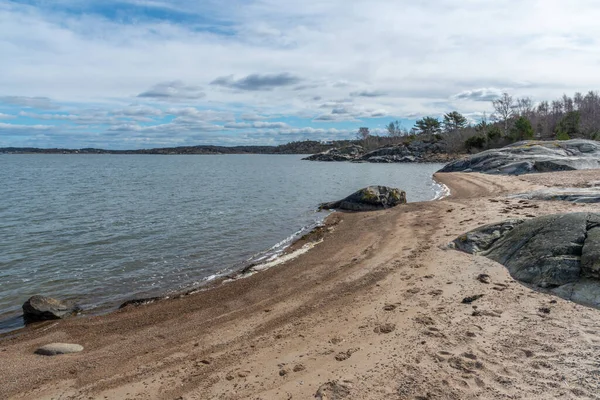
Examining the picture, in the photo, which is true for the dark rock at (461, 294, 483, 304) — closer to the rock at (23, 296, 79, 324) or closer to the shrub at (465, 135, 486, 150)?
the rock at (23, 296, 79, 324)

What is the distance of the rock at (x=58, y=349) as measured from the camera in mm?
7547

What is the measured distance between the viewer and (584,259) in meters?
7.45

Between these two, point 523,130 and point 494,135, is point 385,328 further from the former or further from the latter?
point 494,135

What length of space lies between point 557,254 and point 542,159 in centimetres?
3261

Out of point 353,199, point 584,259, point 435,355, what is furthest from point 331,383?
point 353,199

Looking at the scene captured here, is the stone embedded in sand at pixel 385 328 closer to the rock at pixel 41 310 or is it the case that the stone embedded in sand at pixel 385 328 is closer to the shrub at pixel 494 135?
the rock at pixel 41 310

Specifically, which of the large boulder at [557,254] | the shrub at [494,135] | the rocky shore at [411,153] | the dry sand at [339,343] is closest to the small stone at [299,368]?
the dry sand at [339,343]

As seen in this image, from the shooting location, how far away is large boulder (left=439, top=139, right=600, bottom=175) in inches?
1336

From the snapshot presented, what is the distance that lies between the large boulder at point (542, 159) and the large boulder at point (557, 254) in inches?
1138

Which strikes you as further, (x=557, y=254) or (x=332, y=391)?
(x=557, y=254)

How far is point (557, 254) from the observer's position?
316 inches

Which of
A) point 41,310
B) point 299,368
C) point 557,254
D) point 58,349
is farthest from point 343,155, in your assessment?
point 299,368

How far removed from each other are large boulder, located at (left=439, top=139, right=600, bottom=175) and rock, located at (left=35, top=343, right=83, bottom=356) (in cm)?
3686

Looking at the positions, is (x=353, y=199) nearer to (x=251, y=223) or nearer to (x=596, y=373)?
(x=251, y=223)
